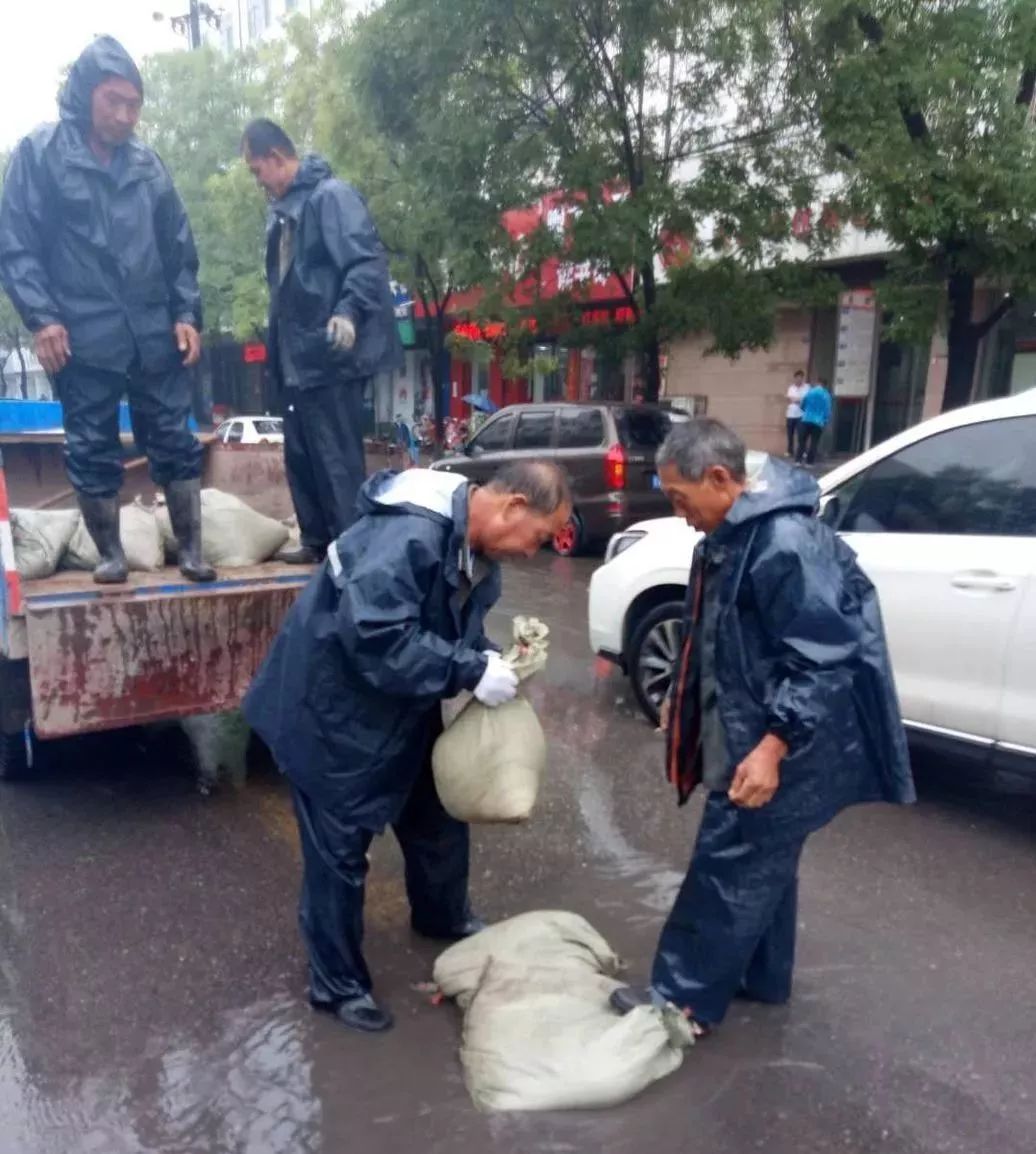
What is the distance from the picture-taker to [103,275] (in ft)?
14.5

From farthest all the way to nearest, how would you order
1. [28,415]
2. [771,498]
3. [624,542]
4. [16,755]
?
1. [28,415]
2. [624,542]
3. [16,755]
4. [771,498]

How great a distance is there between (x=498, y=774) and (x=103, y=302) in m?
2.70

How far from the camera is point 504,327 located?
14.9m

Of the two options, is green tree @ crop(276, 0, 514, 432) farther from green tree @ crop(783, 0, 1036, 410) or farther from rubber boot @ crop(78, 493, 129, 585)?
rubber boot @ crop(78, 493, 129, 585)

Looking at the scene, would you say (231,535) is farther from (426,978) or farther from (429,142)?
(429,142)

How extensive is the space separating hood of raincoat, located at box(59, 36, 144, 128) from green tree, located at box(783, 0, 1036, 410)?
750cm

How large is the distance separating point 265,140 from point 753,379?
56.2 ft

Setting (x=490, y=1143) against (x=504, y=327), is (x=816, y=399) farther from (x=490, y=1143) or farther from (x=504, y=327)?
(x=490, y=1143)

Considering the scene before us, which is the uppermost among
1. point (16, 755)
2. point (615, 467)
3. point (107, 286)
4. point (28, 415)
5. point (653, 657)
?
point (107, 286)

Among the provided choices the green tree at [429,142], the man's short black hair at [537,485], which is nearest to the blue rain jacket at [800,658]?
the man's short black hair at [537,485]

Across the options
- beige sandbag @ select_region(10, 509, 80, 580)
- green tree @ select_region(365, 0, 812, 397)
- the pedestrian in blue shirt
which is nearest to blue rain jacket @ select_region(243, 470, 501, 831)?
beige sandbag @ select_region(10, 509, 80, 580)

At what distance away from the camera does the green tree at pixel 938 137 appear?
986cm

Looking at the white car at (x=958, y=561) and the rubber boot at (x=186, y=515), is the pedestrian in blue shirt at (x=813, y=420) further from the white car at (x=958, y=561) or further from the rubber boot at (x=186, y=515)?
the rubber boot at (x=186, y=515)

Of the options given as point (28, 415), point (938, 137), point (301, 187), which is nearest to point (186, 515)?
point (301, 187)
